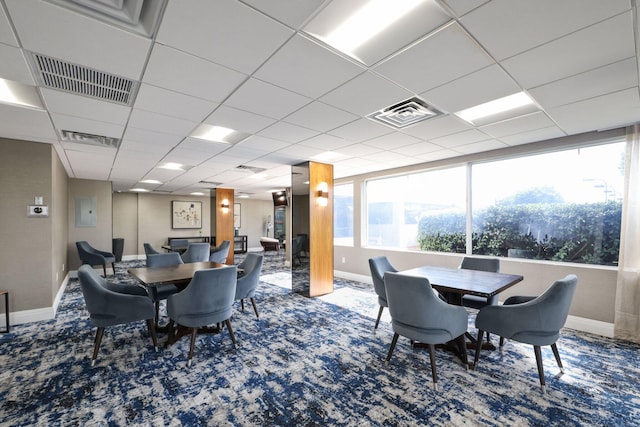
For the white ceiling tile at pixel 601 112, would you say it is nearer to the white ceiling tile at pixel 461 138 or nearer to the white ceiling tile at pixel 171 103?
the white ceiling tile at pixel 461 138

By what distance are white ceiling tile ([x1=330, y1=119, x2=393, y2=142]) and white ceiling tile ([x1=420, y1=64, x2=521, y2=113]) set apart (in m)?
0.75

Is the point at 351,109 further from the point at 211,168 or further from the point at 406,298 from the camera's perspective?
the point at 211,168

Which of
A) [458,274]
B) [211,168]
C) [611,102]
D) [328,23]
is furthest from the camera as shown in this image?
[211,168]

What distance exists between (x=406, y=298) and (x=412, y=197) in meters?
3.92

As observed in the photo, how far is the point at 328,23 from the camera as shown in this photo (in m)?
1.67

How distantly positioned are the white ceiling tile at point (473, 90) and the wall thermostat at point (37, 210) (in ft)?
17.3

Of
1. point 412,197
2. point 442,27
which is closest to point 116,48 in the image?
point 442,27

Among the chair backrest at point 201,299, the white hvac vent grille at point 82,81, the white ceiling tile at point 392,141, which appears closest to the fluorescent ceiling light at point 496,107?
Result: the white ceiling tile at point 392,141

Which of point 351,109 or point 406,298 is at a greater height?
point 351,109

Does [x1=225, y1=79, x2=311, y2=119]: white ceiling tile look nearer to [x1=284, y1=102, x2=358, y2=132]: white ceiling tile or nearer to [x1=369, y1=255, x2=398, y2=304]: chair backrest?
[x1=284, y1=102, x2=358, y2=132]: white ceiling tile

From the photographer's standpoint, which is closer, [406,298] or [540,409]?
[540,409]

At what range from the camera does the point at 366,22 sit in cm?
169

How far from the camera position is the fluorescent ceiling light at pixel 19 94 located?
2.49 metres

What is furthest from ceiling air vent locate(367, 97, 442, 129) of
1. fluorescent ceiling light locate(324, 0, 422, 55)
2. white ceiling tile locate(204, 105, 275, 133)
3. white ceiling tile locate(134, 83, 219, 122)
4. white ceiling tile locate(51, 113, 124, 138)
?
white ceiling tile locate(51, 113, 124, 138)
